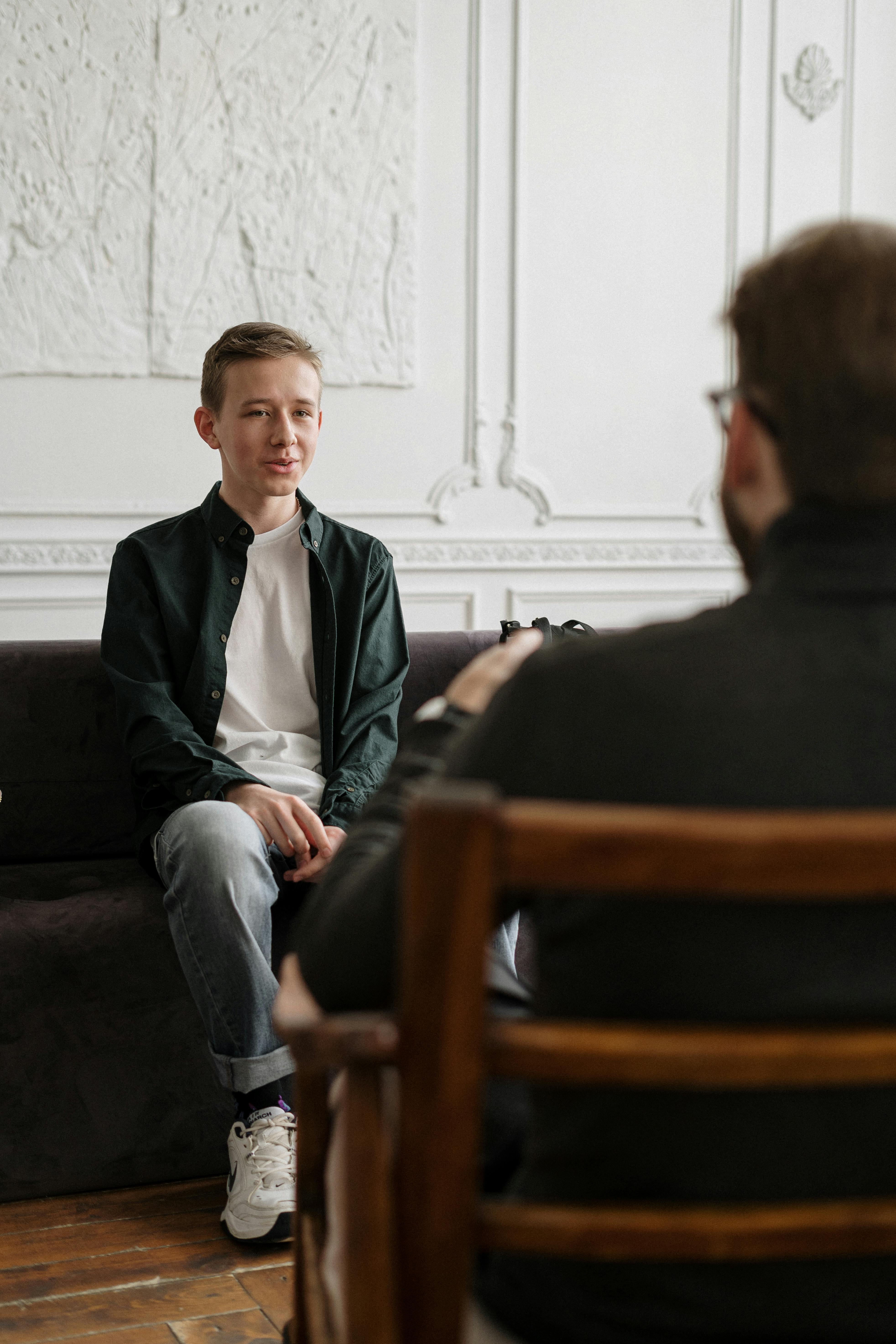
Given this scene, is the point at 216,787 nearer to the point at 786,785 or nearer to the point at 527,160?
the point at 786,785

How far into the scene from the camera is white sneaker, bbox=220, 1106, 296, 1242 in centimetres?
167

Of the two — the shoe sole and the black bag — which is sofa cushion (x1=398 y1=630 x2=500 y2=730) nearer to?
the black bag

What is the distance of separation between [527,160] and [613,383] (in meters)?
0.86

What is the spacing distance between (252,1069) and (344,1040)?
3.72ft

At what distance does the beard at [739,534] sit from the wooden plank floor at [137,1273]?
3.80ft

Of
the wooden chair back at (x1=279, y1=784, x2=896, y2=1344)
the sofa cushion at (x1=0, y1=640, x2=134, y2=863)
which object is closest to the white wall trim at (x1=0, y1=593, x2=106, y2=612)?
the sofa cushion at (x1=0, y1=640, x2=134, y2=863)

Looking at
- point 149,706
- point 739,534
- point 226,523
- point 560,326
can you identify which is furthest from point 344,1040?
point 560,326

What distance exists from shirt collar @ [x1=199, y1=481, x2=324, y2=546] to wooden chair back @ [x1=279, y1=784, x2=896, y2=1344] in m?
1.60

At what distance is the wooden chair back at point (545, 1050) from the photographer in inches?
22.4

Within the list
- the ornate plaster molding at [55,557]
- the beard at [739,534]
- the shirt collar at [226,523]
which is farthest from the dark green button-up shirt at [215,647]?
the ornate plaster molding at [55,557]

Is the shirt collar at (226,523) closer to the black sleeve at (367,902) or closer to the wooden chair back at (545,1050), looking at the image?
the black sleeve at (367,902)

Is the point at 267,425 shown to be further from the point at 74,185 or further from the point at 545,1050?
the point at 74,185

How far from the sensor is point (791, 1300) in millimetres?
672

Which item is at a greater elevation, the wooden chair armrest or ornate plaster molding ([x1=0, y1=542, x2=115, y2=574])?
ornate plaster molding ([x1=0, y1=542, x2=115, y2=574])
